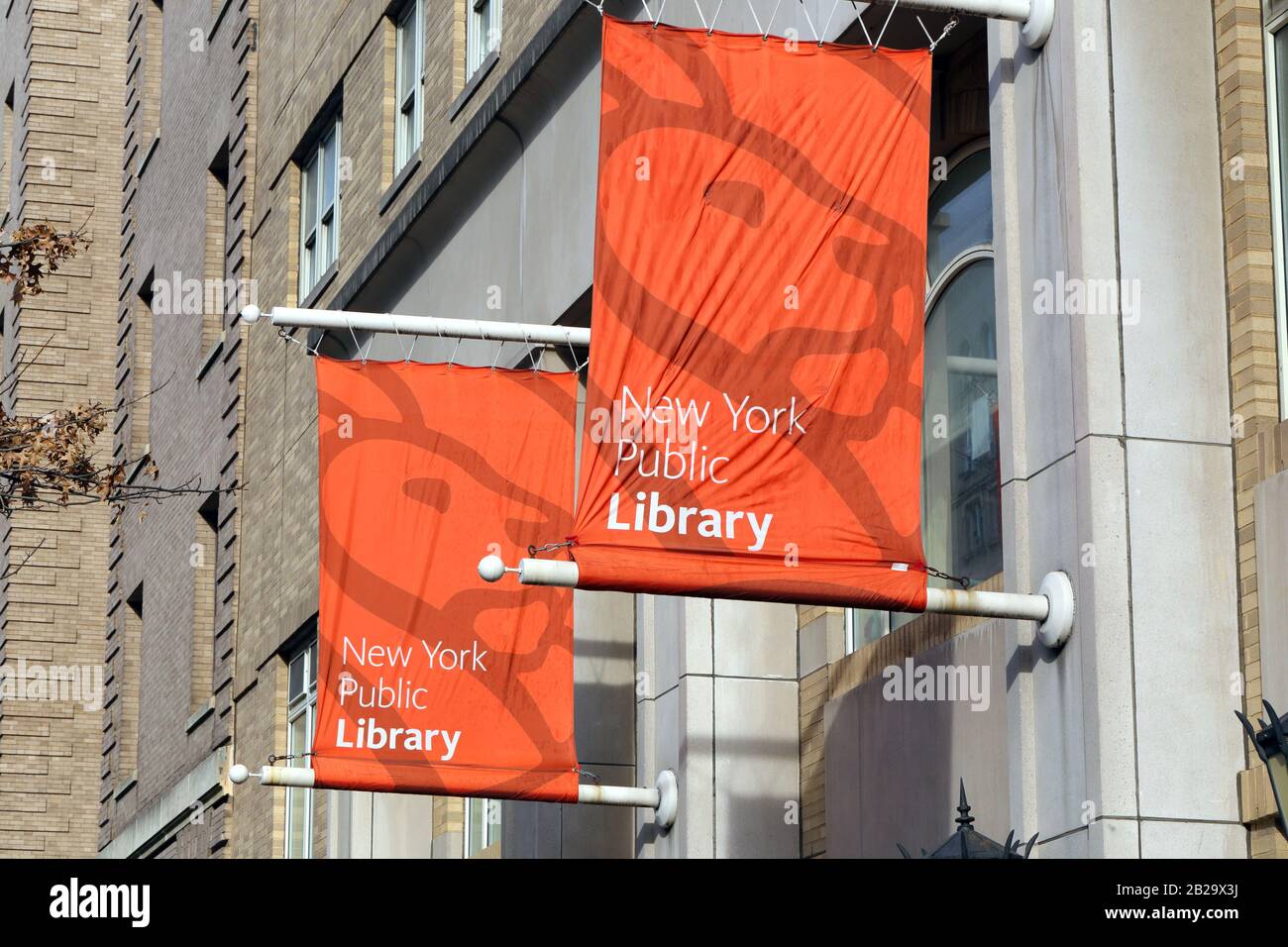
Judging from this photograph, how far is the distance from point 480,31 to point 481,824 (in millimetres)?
7797

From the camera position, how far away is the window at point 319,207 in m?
26.6

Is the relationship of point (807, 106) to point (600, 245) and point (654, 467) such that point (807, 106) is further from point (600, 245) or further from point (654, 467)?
point (654, 467)

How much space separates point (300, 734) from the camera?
26000mm

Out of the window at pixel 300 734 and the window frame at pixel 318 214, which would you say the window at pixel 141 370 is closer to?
the window frame at pixel 318 214

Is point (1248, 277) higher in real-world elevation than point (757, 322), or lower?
higher

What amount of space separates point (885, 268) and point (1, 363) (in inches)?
1321

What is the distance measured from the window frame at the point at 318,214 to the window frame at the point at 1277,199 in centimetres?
1636

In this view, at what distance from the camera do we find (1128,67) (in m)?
11.1

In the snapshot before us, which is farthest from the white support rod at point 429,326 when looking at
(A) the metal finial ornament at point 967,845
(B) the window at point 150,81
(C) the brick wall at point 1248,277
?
(B) the window at point 150,81

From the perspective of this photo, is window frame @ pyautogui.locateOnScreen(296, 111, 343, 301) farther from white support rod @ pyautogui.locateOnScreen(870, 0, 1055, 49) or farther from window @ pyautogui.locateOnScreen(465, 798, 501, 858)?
white support rod @ pyautogui.locateOnScreen(870, 0, 1055, 49)

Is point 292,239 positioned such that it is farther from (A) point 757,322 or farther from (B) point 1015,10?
(A) point 757,322

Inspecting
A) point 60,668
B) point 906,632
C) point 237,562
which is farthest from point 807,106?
point 60,668

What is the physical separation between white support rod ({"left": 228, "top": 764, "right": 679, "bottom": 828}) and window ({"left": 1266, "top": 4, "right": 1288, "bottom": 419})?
5967mm

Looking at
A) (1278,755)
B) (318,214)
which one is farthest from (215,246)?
(1278,755)
